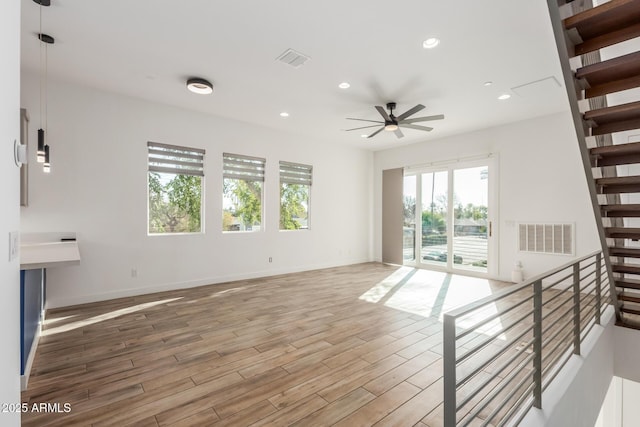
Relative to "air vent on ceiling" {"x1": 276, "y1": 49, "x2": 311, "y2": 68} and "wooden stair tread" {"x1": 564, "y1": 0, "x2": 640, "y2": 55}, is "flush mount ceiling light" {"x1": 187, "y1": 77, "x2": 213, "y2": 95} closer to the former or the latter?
"air vent on ceiling" {"x1": 276, "y1": 49, "x2": 311, "y2": 68}

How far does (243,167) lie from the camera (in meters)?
5.70

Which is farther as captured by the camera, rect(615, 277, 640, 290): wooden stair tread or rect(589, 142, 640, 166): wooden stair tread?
rect(615, 277, 640, 290): wooden stair tread

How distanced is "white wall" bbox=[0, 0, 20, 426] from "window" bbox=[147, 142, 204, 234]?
12.2 feet

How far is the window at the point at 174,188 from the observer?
4.77 metres

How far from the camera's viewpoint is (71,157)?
4.06 metres

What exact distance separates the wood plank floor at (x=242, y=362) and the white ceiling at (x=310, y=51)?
9.99 feet

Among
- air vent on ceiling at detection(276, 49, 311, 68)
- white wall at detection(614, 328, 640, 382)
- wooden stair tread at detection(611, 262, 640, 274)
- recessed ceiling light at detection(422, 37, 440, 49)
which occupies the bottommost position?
white wall at detection(614, 328, 640, 382)

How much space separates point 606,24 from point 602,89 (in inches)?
17.3

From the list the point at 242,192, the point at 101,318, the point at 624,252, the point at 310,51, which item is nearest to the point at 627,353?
the point at 624,252

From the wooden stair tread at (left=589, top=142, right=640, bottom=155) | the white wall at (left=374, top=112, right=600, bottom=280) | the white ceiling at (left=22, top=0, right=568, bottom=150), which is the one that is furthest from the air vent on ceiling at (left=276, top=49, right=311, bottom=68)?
the white wall at (left=374, top=112, right=600, bottom=280)

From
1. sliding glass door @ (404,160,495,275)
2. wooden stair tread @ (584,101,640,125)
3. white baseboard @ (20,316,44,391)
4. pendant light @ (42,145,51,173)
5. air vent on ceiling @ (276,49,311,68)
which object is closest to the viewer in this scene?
wooden stair tread @ (584,101,640,125)

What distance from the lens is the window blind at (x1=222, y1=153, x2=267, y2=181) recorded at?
550cm

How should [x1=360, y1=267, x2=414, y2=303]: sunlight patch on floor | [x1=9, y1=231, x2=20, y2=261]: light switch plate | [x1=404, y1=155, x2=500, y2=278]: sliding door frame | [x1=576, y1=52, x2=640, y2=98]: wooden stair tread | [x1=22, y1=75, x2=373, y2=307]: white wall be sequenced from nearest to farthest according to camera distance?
[x1=9, y1=231, x2=20, y2=261]: light switch plate, [x1=576, y1=52, x2=640, y2=98]: wooden stair tread, [x1=22, y1=75, x2=373, y2=307]: white wall, [x1=360, y1=267, x2=414, y2=303]: sunlight patch on floor, [x1=404, y1=155, x2=500, y2=278]: sliding door frame

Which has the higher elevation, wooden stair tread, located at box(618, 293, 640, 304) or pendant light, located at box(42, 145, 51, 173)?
pendant light, located at box(42, 145, 51, 173)
